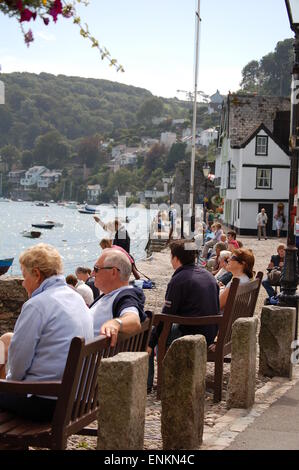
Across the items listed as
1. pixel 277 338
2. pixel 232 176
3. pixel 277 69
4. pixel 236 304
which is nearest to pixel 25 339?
pixel 236 304

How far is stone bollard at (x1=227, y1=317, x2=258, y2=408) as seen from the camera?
7688 millimetres

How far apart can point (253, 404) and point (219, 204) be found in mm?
66819

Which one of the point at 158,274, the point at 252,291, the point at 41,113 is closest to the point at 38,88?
the point at 41,113

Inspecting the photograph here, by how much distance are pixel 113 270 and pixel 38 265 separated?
38.7 inches

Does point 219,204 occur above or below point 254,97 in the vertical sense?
below

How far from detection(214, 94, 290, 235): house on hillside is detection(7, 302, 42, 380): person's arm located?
52946mm

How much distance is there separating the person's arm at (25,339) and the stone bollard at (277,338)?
442 cm

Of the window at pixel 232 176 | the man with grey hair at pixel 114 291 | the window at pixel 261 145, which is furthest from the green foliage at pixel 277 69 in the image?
the man with grey hair at pixel 114 291

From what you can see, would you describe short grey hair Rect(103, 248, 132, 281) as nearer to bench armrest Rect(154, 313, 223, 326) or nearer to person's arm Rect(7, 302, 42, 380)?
person's arm Rect(7, 302, 42, 380)

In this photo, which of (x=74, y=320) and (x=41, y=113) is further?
(x=41, y=113)

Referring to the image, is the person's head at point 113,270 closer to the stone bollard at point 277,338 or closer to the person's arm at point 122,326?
the person's arm at point 122,326

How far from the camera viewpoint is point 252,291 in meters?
9.83
